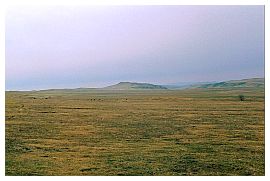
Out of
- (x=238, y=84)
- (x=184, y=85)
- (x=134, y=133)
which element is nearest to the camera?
(x=134, y=133)

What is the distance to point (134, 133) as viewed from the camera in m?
8.30

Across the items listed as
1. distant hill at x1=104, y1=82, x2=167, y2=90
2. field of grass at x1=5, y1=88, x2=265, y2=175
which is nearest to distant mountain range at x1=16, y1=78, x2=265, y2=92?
distant hill at x1=104, y1=82, x2=167, y2=90

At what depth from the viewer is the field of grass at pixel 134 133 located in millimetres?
7547

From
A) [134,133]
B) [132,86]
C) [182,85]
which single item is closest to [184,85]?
[182,85]

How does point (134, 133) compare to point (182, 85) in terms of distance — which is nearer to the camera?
point (134, 133)

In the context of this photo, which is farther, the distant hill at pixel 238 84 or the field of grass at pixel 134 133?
the distant hill at pixel 238 84

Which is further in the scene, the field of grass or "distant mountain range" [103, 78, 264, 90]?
"distant mountain range" [103, 78, 264, 90]

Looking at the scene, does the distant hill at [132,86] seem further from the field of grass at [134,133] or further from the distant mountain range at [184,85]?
the field of grass at [134,133]

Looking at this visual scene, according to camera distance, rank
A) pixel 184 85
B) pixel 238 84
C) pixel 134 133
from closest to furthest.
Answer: pixel 134 133 < pixel 184 85 < pixel 238 84

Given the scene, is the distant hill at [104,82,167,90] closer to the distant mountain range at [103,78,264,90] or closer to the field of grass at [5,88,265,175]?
the distant mountain range at [103,78,264,90]

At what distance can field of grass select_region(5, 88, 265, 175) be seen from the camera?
7547mm

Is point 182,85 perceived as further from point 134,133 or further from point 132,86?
point 134,133

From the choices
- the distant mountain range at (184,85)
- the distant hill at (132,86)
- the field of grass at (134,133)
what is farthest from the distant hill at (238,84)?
the distant hill at (132,86)
